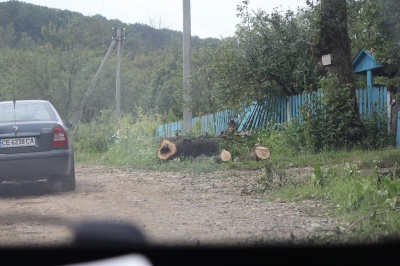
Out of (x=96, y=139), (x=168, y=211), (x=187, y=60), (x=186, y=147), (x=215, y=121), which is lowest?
(x=168, y=211)

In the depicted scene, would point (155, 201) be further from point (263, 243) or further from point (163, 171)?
point (163, 171)

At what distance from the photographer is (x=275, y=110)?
17.6 meters

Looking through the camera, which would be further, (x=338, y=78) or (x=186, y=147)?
(x=186, y=147)

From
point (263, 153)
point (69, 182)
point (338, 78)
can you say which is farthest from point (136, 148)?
point (69, 182)

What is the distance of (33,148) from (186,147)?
19.5 feet

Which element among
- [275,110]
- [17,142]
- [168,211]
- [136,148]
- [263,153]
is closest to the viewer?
[168,211]

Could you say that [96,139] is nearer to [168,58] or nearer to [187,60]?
[187,60]

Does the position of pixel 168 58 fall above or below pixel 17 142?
above

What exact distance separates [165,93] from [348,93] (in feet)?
94.4

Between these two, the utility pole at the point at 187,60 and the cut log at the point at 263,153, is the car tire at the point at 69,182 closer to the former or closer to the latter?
the cut log at the point at 263,153

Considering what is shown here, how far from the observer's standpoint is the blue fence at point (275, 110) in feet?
47.6

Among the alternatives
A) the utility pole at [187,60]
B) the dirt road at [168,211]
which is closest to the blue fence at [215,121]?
the utility pole at [187,60]

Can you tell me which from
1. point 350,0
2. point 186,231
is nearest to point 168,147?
point 350,0

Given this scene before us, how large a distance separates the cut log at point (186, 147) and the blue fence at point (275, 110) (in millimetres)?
1835
